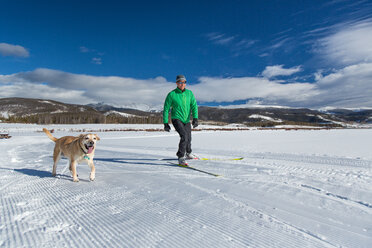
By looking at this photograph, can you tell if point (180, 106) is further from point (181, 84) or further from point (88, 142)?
point (88, 142)

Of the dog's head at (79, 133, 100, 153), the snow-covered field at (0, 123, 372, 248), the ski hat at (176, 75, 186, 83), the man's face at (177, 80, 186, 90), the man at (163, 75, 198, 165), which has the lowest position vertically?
the snow-covered field at (0, 123, 372, 248)

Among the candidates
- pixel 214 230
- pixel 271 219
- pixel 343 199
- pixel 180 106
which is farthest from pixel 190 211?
pixel 180 106

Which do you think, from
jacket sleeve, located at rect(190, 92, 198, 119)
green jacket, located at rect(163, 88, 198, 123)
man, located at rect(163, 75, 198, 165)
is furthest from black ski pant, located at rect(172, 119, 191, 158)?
jacket sleeve, located at rect(190, 92, 198, 119)

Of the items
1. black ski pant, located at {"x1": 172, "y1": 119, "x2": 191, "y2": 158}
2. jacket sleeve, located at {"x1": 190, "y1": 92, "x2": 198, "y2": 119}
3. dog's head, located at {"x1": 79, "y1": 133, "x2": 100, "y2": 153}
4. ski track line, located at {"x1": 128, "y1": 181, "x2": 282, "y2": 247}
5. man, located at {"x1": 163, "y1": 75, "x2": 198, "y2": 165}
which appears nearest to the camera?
ski track line, located at {"x1": 128, "y1": 181, "x2": 282, "y2": 247}

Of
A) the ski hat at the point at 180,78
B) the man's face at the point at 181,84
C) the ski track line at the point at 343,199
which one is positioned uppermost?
the ski hat at the point at 180,78

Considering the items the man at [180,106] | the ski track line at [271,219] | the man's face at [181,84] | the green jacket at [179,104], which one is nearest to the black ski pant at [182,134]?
the man at [180,106]

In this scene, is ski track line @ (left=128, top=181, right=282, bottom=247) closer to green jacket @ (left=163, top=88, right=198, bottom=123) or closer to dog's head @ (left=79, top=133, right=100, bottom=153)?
dog's head @ (left=79, top=133, right=100, bottom=153)

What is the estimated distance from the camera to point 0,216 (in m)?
2.32

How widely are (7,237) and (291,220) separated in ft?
9.27

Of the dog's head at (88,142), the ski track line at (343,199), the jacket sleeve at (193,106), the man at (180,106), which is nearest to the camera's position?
the ski track line at (343,199)

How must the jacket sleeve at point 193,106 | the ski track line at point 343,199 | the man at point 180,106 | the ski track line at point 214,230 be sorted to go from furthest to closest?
1. the jacket sleeve at point 193,106
2. the man at point 180,106
3. the ski track line at point 343,199
4. the ski track line at point 214,230

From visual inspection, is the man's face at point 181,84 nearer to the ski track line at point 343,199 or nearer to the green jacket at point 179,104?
the green jacket at point 179,104

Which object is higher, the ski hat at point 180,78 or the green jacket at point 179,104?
the ski hat at point 180,78

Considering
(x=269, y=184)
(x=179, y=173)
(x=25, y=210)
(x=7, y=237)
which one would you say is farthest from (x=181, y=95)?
(x=7, y=237)
